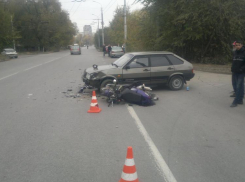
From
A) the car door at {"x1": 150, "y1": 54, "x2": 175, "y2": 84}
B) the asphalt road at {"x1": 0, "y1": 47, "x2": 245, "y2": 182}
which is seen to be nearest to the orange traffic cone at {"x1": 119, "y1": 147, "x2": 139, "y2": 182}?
the asphalt road at {"x1": 0, "y1": 47, "x2": 245, "y2": 182}

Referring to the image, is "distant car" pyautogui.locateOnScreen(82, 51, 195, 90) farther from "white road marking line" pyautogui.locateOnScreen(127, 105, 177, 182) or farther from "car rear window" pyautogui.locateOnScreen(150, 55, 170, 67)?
"white road marking line" pyautogui.locateOnScreen(127, 105, 177, 182)

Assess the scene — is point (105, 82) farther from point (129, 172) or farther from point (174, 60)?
point (129, 172)

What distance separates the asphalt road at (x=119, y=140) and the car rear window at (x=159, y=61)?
1741 mm

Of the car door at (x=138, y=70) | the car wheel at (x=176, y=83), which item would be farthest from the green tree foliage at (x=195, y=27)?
the car door at (x=138, y=70)

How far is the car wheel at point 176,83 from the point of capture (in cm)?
1002

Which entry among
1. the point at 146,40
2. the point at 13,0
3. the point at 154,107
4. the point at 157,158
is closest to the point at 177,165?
the point at 157,158

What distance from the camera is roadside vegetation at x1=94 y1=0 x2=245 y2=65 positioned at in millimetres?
17391

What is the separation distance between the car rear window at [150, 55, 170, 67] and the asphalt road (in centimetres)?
174

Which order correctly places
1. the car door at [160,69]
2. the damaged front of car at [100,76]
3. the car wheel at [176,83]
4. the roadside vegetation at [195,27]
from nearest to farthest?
the damaged front of car at [100,76], the car door at [160,69], the car wheel at [176,83], the roadside vegetation at [195,27]

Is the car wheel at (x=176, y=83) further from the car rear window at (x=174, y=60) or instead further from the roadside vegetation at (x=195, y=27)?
the roadside vegetation at (x=195, y=27)

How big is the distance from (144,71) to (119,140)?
16.2ft

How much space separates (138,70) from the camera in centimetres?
950

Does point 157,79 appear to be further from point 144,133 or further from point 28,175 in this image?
point 28,175

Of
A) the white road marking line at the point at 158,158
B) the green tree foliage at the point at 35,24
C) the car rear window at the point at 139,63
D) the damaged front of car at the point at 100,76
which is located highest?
the green tree foliage at the point at 35,24
